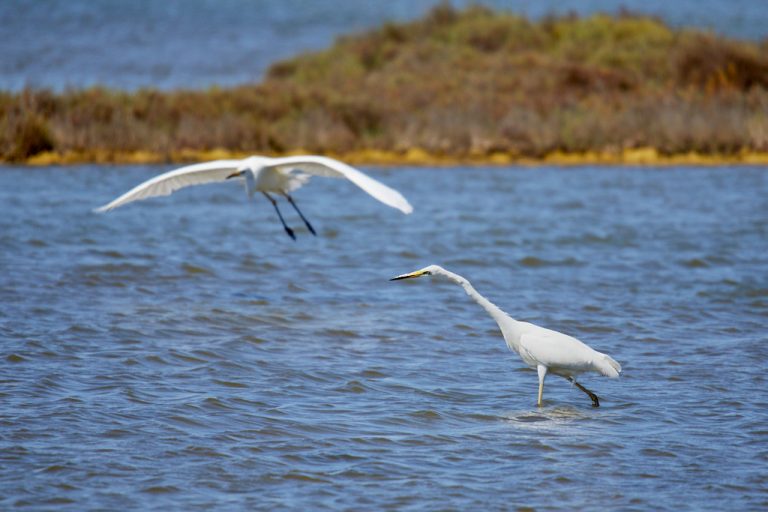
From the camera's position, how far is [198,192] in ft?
63.3

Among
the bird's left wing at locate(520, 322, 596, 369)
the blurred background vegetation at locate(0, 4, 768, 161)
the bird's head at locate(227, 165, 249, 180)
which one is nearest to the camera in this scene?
the bird's left wing at locate(520, 322, 596, 369)

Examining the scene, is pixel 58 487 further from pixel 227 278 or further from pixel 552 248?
pixel 552 248

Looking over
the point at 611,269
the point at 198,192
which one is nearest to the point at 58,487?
the point at 611,269

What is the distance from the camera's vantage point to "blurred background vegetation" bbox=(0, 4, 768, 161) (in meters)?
21.9

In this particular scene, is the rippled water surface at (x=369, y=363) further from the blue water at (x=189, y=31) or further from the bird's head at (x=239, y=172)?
the blue water at (x=189, y=31)

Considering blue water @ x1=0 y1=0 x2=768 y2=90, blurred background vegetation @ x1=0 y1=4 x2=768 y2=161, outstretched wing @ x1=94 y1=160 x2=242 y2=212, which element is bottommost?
outstretched wing @ x1=94 y1=160 x2=242 y2=212

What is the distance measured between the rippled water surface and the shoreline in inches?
201

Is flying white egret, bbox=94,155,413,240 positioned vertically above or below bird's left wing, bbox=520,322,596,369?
above

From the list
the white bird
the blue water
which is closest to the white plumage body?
the white bird

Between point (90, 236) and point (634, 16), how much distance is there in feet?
85.0

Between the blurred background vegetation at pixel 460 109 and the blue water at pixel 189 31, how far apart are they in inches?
195

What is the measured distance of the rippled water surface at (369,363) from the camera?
5.24 metres

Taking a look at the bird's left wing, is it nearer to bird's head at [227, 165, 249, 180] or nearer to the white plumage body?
the white plumage body

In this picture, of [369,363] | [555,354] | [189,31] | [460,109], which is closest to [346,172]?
[369,363]
